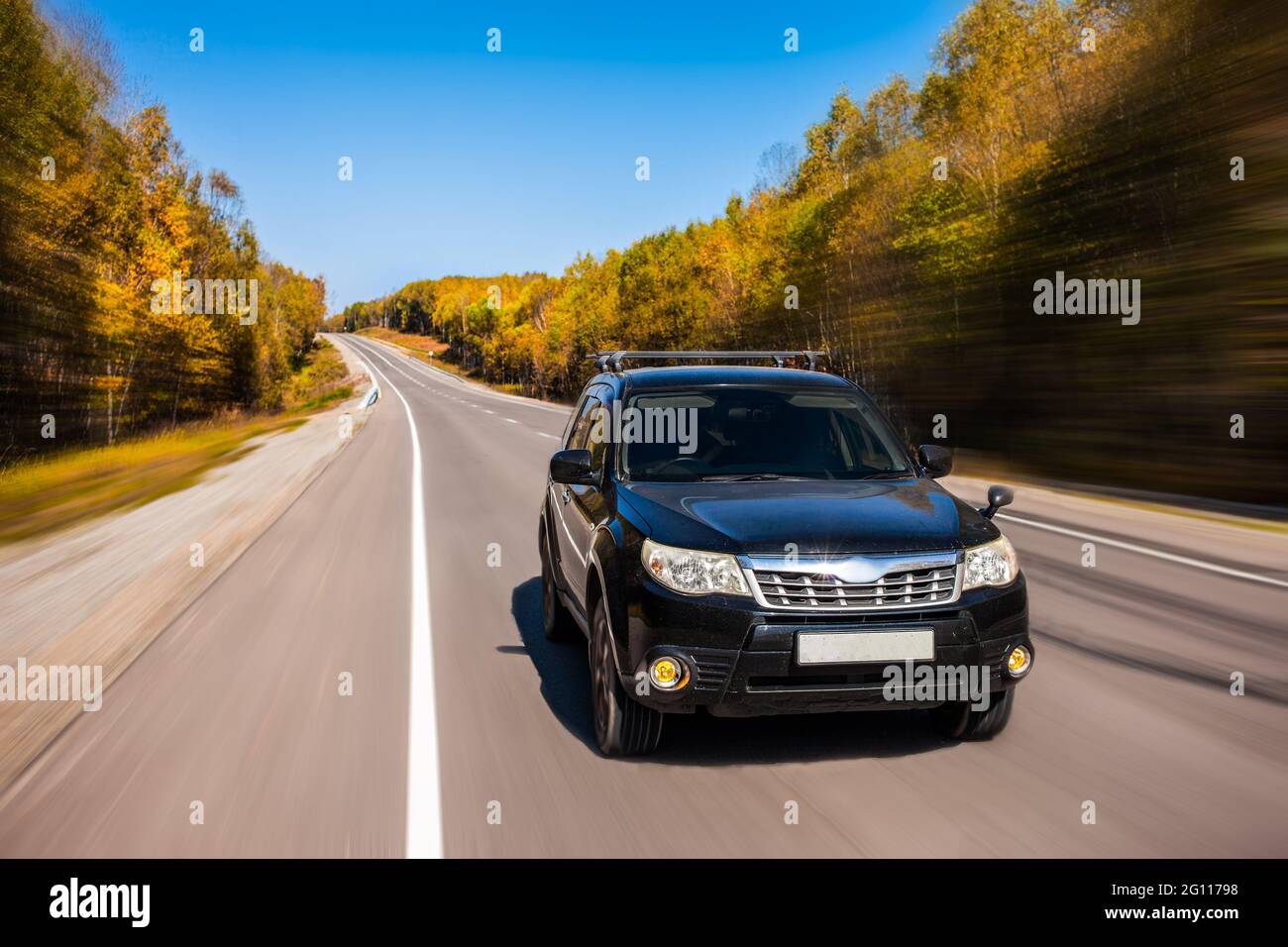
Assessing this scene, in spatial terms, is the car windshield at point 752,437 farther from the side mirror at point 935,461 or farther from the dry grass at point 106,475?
the dry grass at point 106,475

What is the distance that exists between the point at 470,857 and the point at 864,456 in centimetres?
303

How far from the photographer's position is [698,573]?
412 cm

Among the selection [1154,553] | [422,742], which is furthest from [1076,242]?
[422,742]

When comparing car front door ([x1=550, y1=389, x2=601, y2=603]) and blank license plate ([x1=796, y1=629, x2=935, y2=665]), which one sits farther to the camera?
car front door ([x1=550, y1=389, x2=601, y2=603])

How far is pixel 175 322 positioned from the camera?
41.0m

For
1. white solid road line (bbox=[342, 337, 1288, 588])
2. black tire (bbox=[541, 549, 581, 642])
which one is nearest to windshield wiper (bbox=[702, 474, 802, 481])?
black tire (bbox=[541, 549, 581, 642])

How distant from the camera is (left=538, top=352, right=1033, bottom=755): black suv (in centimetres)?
402

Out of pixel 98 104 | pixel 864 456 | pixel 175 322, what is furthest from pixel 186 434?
pixel 864 456

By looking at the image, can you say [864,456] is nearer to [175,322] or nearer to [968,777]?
[968,777]

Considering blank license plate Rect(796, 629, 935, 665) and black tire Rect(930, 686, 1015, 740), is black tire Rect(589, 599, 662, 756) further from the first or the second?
black tire Rect(930, 686, 1015, 740)

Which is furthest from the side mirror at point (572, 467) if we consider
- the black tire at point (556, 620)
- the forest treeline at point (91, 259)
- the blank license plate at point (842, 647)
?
the forest treeline at point (91, 259)

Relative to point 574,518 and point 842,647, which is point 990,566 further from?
point 574,518

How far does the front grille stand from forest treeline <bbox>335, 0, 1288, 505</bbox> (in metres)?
13.1

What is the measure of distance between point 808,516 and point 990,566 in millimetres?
778
